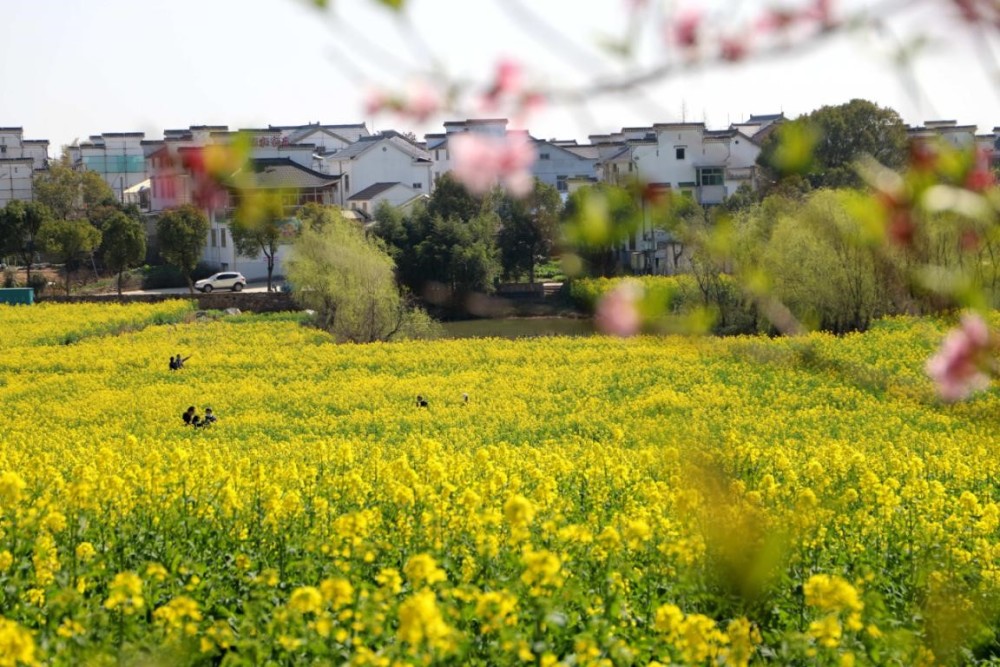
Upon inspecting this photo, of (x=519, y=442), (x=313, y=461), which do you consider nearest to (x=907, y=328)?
(x=519, y=442)

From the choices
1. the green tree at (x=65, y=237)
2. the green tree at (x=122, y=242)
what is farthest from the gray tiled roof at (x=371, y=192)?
the green tree at (x=65, y=237)

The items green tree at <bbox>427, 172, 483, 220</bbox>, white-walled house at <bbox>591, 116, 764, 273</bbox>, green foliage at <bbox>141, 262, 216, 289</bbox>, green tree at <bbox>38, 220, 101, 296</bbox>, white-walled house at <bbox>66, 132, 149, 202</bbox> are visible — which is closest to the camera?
white-walled house at <bbox>591, 116, 764, 273</bbox>

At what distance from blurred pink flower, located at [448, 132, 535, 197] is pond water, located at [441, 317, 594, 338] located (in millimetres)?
31921

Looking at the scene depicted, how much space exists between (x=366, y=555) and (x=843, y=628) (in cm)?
200

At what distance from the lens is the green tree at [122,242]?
45312 mm

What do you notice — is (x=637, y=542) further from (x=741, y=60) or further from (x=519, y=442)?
(x=519, y=442)

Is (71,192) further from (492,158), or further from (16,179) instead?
(492,158)

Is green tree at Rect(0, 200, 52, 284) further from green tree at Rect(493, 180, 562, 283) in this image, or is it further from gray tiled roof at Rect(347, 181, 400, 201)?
green tree at Rect(493, 180, 562, 283)

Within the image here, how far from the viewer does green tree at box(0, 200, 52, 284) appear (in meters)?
47.5

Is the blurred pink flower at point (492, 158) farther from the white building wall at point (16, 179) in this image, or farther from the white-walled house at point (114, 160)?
the white-walled house at point (114, 160)

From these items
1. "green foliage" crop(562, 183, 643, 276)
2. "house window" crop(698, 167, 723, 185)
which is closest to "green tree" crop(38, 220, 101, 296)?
"house window" crop(698, 167, 723, 185)

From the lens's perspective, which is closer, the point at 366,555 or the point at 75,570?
the point at 366,555

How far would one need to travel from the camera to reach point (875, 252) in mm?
2631

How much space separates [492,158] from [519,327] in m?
37.1
